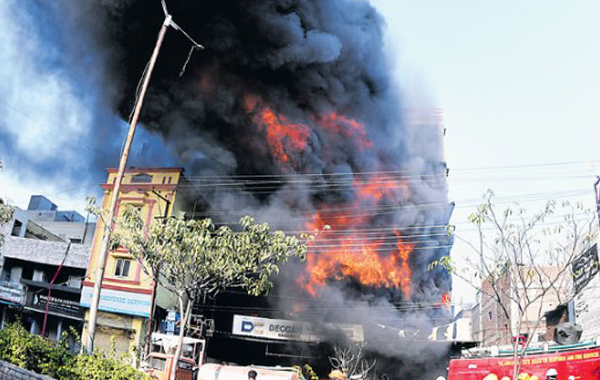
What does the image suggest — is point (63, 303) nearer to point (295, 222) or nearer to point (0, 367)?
point (295, 222)

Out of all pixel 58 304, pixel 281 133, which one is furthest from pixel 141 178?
pixel 281 133

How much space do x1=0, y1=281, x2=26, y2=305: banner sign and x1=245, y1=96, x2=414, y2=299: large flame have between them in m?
17.8

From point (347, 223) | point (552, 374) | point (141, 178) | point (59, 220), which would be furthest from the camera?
point (59, 220)

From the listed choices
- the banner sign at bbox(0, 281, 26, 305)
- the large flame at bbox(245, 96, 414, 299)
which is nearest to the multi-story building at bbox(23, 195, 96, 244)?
the banner sign at bbox(0, 281, 26, 305)

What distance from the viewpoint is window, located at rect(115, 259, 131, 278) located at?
29734 millimetres

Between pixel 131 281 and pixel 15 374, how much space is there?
1999 cm

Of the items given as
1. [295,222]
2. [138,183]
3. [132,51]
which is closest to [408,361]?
[295,222]

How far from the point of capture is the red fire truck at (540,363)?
15.3m

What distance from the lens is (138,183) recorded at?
3188cm

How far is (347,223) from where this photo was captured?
36625mm

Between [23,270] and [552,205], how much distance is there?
1284 inches

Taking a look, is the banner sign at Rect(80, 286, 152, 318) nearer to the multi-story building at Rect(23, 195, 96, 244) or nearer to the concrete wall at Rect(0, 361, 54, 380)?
the multi-story building at Rect(23, 195, 96, 244)

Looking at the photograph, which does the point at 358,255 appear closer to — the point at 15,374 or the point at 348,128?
the point at 348,128

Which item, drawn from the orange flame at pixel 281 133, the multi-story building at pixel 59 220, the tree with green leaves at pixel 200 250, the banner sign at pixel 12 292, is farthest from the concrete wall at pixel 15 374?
the multi-story building at pixel 59 220
